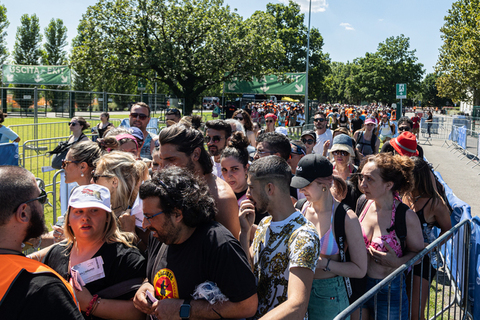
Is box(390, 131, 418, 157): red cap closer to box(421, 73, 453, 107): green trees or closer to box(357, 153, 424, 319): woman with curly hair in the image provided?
box(357, 153, 424, 319): woman with curly hair

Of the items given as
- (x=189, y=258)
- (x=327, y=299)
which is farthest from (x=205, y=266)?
(x=327, y=299)

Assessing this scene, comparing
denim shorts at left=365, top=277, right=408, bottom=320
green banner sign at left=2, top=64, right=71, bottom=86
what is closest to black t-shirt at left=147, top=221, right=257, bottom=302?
denim shorts at left=365, top=277, right=408, bottom=320

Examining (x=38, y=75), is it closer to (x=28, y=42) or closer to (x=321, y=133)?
(x=321, y=133)

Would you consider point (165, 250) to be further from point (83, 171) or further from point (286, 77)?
point (286, 77)

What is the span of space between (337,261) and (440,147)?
68.9 ft

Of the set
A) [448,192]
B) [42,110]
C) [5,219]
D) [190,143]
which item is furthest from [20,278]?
[42,110]

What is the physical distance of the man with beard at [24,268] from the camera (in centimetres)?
152

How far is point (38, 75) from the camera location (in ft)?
81.6

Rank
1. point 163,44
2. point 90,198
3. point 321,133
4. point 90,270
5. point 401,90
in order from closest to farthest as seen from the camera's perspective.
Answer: point 90,270 → point 90,198 → point 321,133 → point 163,44 → point 401,90

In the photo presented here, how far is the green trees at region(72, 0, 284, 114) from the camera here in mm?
21047

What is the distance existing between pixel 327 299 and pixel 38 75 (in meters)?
27.2

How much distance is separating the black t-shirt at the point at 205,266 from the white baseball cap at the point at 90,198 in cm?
59

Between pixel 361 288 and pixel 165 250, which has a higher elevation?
pixel 165 250

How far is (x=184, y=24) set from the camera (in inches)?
834
